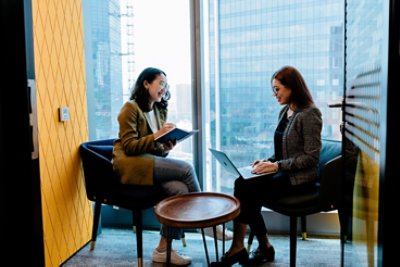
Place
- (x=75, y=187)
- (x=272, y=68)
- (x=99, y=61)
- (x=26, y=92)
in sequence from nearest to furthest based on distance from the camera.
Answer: (x=26, y=92)
(x=75, y=187)
(x=272, y=68)
(x=99, y=61)

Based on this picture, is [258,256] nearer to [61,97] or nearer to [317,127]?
[317,127]

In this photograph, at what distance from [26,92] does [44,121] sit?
147 centimetres

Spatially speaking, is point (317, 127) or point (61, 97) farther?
point (61, 97)

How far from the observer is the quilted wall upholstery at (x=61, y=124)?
84.4 inches

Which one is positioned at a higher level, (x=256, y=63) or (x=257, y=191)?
(x=256, y=63)

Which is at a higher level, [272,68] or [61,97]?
[272,68]

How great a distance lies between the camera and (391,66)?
65 centimetres

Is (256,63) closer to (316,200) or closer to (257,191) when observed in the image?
(257,191)

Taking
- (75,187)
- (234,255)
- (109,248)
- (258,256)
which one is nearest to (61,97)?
(75,187)

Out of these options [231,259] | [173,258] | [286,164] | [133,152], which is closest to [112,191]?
[133,152]

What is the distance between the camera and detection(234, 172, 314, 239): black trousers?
2186mm

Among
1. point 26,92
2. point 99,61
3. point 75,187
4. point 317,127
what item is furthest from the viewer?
point 99,61

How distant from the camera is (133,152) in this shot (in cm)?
234

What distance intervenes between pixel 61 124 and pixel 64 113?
76 millimetres
